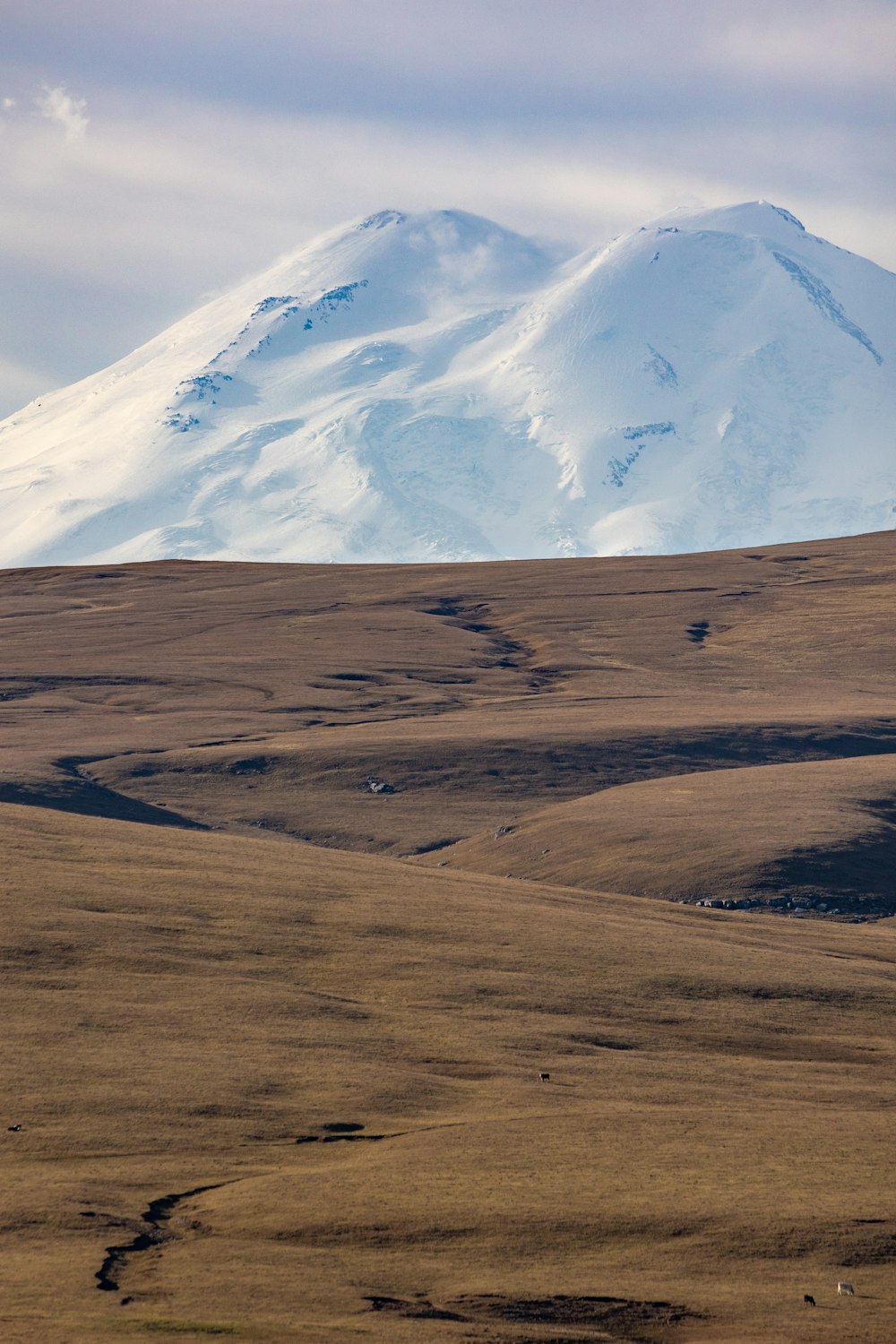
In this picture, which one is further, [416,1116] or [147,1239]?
[416,1116]

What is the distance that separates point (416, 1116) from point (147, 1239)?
720 centimetres

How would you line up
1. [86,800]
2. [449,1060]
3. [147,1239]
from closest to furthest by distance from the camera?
[147,1239] < [449,1060] < [86,800]

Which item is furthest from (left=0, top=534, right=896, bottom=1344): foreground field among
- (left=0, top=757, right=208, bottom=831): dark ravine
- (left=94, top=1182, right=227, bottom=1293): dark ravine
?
(left=0, top=757, right=208, bottom=831): dark ravine

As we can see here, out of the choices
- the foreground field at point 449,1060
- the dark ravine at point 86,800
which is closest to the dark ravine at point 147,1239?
the foreground field at point 449,1060

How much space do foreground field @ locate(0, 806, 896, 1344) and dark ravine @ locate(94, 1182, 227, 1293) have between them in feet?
0.40

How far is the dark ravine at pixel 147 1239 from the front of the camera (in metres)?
21.8

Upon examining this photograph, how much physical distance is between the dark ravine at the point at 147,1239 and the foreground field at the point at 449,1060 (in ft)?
0.23

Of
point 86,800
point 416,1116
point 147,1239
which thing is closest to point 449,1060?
point 416,1116

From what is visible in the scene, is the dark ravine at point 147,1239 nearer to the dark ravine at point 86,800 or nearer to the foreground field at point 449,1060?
the foreground field at point 449,1060

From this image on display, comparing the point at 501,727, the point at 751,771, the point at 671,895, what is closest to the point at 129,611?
the point at 501,727

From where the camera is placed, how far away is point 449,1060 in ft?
108

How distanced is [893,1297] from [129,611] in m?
131

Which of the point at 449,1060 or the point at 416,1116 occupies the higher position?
the point at 449,1060

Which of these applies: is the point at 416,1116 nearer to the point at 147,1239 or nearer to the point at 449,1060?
the point at 449,1060
